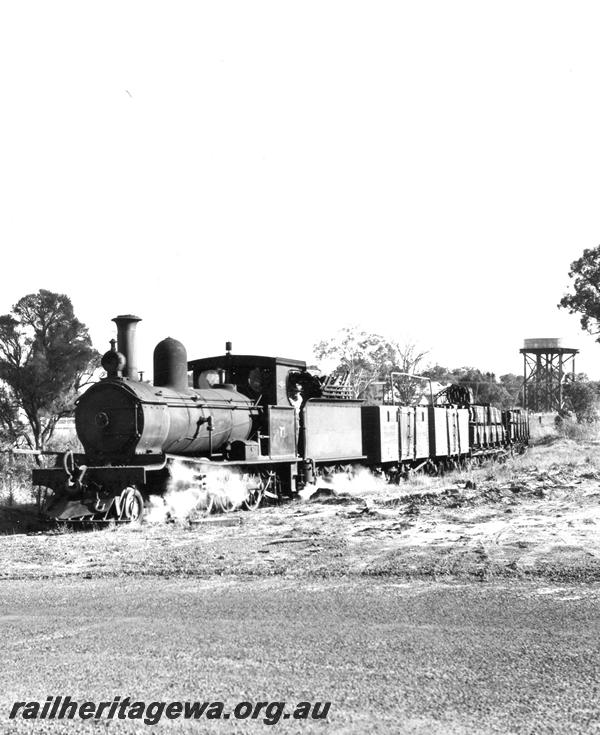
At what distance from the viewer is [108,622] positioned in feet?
Answer: 20.0

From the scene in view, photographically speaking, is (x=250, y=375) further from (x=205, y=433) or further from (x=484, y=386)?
(x=484, y=386)

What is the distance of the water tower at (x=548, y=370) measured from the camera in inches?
2522

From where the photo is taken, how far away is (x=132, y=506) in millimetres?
12836

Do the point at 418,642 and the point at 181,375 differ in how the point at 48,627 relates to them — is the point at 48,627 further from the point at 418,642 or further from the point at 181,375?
the point at 181,375

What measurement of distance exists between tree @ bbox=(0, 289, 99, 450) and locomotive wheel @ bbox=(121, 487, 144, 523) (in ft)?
25.6

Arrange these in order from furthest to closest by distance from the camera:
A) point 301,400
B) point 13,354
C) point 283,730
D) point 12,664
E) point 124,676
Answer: point 13,354, point 301,400, point 12,664, point 124,676, point 283,730

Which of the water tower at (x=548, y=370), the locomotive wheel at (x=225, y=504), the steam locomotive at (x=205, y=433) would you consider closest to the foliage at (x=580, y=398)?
the water tower at (x=548, y=370)

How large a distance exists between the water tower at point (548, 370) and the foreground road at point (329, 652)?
59.1 metres

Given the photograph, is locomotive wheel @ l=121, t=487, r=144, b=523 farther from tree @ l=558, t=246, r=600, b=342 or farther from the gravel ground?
tree @ l=558, t=246, r=600, b=342

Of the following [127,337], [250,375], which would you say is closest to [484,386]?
[250,375]

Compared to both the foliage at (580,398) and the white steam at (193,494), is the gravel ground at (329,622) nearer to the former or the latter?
the white steam at (193,494)


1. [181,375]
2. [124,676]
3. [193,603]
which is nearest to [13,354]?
[181,375]

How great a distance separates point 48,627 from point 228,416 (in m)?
8.71

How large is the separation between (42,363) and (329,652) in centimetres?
1631
